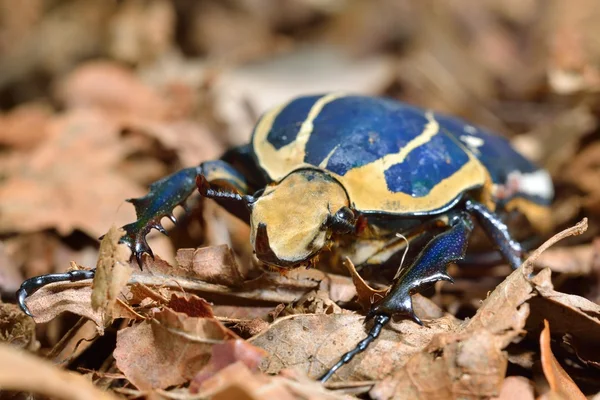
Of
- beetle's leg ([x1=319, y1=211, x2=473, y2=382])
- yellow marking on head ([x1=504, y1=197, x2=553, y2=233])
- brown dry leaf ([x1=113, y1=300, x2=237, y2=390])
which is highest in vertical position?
brown dry leaf ([x1=113, y1=300, x2=237, y2=390])

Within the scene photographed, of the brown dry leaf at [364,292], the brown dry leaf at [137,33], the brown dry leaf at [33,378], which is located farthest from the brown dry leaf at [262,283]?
the brown dry leaf at [137,33]

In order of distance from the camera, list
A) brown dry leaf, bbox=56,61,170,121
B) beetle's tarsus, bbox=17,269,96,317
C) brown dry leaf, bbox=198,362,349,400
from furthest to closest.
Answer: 1. brown dry leaf, bbox=56,61,170,121
2. beetle's tarsus, bbox=17,269,96,317
3. brown dry leaf, bbox=198,362,349,400

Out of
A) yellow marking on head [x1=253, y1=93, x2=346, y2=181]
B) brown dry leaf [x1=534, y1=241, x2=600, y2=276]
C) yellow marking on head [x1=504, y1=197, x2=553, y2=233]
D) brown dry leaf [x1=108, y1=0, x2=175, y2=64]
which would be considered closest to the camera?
yellow marking on head [x1=253, y1=93, x2=346, y2=181]

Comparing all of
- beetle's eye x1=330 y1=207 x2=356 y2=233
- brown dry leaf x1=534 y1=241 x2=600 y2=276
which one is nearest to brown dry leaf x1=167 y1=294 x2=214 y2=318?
beetle's eye x1=330 y1=207 x2=356 y2=233

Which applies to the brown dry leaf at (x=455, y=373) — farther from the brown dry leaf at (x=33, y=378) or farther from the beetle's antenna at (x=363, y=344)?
the brown dry leaf at (x=33, y=378)

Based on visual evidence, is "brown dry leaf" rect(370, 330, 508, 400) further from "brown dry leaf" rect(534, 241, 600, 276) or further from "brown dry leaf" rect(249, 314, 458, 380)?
"brown dry leaf" rect(534, 241, 600, 276)

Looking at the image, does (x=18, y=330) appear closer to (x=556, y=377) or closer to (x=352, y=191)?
(x=352, y=191)

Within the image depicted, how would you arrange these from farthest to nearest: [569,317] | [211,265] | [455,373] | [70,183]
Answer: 1. [70,183]
2. [211,265]
3. [569,317]
4. [455,373]

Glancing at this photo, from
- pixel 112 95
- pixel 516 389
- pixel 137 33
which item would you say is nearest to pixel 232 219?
pixel 516 389
